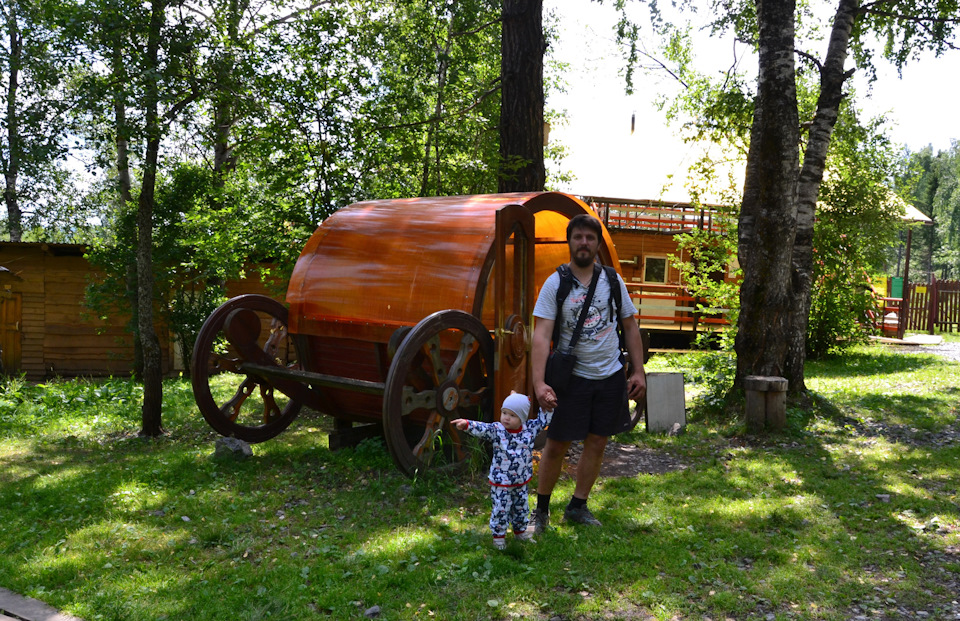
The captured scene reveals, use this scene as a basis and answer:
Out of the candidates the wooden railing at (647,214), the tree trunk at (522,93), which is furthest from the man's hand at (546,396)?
the wooden railing at (647,214)

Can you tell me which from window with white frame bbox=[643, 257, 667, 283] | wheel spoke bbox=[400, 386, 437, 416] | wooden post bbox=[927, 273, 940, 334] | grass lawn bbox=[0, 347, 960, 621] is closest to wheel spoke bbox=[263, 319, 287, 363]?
grass lawn bbox=[0, 347, 960, 621]

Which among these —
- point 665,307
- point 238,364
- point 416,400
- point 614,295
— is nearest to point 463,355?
point 416,400

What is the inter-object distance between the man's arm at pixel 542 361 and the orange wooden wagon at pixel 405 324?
4.70 ft

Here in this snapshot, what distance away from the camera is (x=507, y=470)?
16.0 ft

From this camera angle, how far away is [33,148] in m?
7.62

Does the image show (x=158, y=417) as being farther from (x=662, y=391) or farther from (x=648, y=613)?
(x=648, y=613)

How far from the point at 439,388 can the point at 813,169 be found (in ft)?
22.8

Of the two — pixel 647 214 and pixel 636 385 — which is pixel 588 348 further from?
pixel 647 214

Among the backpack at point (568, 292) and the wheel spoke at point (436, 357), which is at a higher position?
the backpack at point (568, 292)

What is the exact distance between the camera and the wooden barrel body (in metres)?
6.73

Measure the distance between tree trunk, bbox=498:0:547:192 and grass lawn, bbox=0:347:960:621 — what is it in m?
4.11

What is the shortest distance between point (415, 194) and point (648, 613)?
8.48 meters

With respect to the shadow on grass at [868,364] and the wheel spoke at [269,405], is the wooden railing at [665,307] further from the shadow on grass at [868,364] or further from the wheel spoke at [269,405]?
the wheel spoke at [269,405]

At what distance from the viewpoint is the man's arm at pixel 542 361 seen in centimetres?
463
